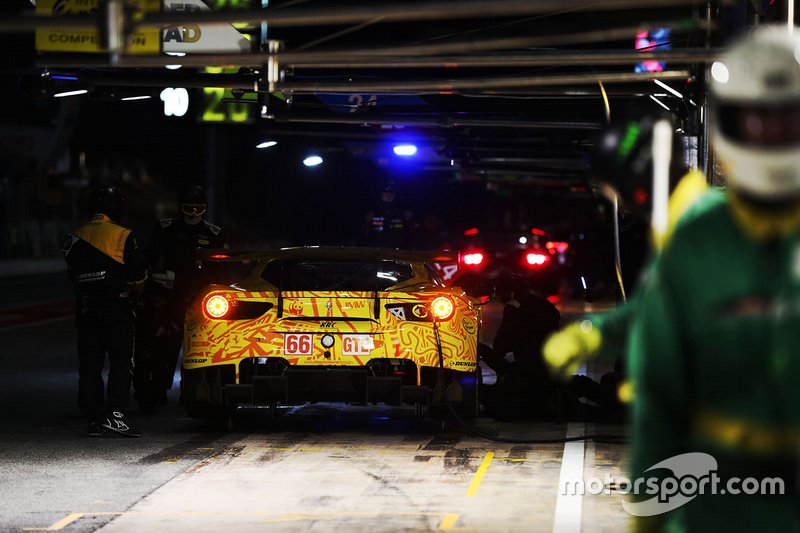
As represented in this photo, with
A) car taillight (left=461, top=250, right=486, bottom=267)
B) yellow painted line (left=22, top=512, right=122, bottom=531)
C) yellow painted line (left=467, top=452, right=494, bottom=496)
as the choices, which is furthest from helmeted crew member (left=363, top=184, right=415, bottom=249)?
yellow painted line (left=22, top=512, right=122, bottom=531)

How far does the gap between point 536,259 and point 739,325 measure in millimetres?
23852

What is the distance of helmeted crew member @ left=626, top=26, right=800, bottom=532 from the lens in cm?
256

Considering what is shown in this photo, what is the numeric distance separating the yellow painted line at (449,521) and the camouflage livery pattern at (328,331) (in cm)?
260

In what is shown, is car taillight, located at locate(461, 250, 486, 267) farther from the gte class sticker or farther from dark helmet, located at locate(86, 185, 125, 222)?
the gte class sticker

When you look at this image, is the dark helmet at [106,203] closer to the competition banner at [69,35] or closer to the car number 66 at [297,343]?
the car number 66 at [297,343]

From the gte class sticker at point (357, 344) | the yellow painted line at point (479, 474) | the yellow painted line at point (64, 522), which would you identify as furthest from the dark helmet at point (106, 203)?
the yellow painted line at point (64, 522)

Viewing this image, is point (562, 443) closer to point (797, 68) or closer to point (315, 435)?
point (315, 435)

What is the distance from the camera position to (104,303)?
10.1 meters

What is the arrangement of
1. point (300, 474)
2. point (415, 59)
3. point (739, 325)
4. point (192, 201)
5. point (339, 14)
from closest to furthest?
point (739, 325) → point (339, 14) → point (300, 474) → point (415, 59) → point (192, 201)

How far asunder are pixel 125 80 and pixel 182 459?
17.3 feet

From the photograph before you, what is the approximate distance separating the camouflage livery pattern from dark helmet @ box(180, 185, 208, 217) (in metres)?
2.27

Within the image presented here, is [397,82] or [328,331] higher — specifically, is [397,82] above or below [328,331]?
above

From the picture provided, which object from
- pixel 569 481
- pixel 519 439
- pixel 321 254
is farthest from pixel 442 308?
pixel 569 481

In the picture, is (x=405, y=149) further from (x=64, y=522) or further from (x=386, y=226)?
(x=64, y=522)
